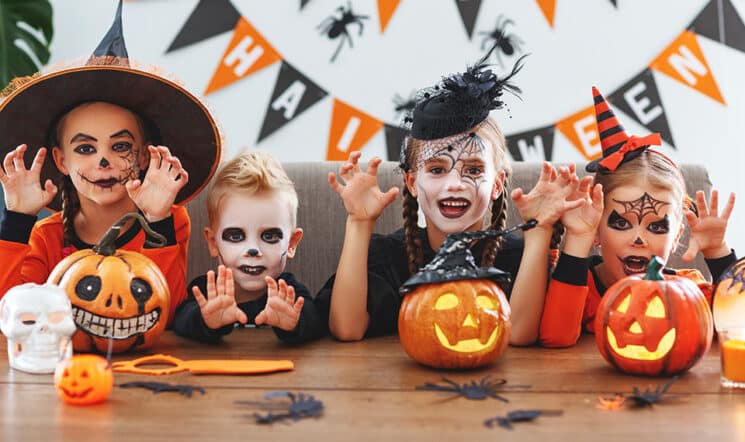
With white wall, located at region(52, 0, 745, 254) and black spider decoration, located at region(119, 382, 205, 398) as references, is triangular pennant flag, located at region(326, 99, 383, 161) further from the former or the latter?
black spider decoration, located at region(119, 382, 205, 398)

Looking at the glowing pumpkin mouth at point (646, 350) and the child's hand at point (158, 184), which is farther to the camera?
the child's hand at point (158, 184)

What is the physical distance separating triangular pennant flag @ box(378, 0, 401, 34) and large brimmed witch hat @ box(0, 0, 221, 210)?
1.36 meters

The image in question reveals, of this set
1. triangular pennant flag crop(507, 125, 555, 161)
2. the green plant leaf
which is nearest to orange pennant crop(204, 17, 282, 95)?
the green plant leaf

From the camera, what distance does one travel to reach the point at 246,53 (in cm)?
281

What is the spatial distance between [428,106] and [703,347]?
2.17 feet

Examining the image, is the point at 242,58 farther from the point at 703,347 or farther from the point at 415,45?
the point at 703,347

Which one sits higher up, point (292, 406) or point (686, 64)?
point (686, 64)

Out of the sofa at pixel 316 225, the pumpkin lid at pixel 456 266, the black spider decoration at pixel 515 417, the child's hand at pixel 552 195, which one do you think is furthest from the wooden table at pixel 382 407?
the sofa at pixel 316 225

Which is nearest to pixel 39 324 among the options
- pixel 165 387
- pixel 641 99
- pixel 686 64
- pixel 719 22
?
pixel 165 387

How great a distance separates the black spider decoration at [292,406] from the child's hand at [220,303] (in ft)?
1.14

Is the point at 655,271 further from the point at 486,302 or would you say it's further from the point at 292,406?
the point at 292,406

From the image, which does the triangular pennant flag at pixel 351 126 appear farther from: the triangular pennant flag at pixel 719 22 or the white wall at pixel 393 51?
the triangular pennant flag at pixel 719 22

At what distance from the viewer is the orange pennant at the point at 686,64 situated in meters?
2.83

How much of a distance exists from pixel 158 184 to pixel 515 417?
88 centimetres
